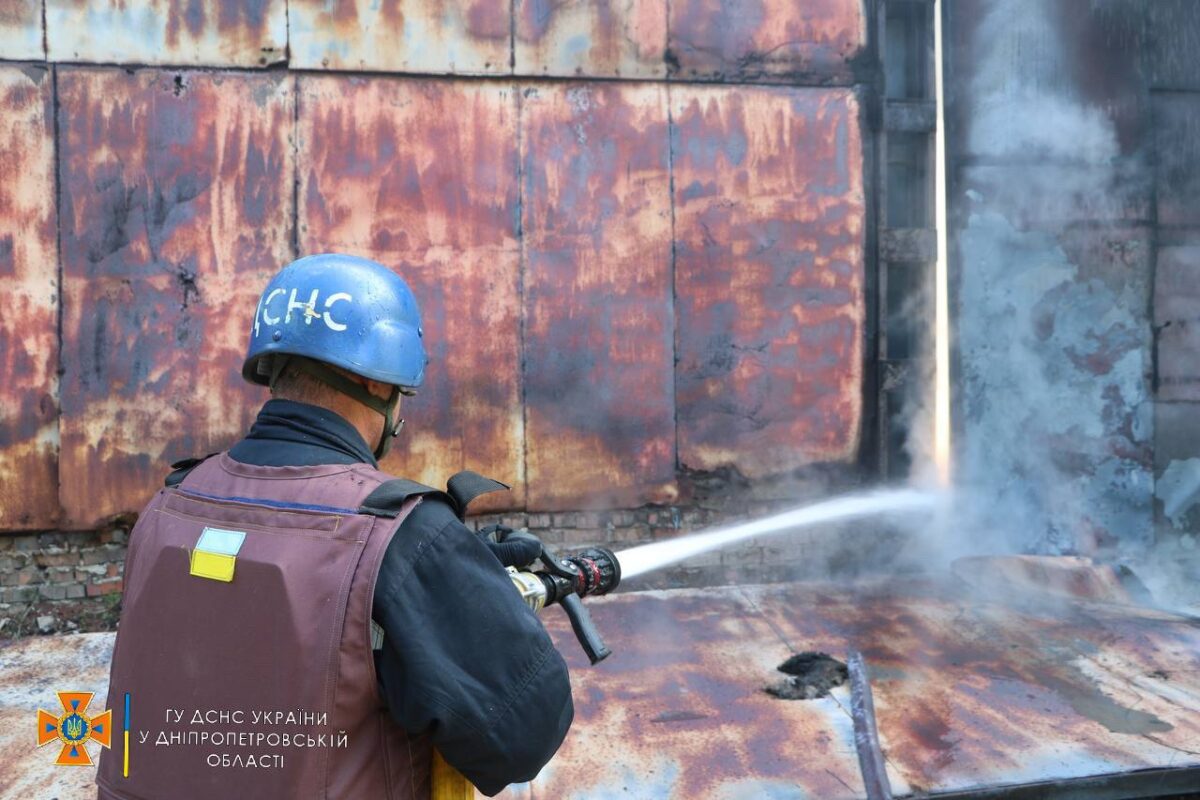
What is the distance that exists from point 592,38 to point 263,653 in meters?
4.57

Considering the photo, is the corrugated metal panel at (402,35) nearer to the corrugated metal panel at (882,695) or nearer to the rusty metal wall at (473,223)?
the rusty metal wall at (473,223)

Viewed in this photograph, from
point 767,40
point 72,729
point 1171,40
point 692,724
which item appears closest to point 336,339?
point 692,724

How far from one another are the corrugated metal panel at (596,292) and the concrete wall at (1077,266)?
86.0 inches

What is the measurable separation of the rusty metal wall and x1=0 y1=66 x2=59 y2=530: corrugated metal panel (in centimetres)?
2

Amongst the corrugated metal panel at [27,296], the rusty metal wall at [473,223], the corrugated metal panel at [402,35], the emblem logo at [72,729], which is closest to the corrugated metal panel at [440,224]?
the rusty metal wall at [473,223]

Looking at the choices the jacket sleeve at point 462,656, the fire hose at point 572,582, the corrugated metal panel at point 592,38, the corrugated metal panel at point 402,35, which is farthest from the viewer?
the corrugated metal panel at point 592,38

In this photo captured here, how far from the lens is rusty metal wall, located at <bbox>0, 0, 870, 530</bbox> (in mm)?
4688

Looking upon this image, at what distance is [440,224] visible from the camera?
5.02 meters

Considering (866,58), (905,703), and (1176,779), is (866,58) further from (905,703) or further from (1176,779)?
(1176,779)

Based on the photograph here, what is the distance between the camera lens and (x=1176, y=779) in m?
3.10

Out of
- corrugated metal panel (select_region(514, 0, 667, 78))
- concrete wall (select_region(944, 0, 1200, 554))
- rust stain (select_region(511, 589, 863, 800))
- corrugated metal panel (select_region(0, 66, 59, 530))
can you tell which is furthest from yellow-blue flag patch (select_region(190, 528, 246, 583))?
concrete wall (select_region(944, 0, 1200, 554))

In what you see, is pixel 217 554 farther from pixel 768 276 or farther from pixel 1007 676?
pixel 768 276

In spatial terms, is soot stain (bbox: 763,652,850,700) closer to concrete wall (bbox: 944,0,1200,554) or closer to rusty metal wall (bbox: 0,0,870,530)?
rusty metal wall (bbox: 0,0,870,530)

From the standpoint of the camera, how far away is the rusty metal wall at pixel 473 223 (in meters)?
4.69
